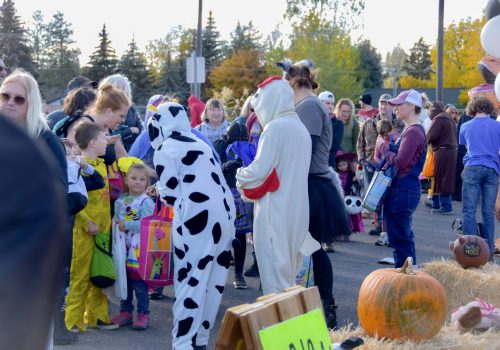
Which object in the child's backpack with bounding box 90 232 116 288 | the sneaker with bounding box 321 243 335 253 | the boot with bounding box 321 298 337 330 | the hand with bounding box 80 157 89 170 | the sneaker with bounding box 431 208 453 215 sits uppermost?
the hand with bounding box 80 157 89 170

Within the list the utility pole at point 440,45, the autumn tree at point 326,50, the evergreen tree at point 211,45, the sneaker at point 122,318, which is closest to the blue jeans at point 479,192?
the sneaker at point 122,318

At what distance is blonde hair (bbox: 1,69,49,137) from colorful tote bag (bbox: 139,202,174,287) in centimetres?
166

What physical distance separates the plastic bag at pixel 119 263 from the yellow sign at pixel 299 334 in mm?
2612

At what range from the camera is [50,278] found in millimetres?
877

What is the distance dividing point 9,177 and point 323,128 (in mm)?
5651

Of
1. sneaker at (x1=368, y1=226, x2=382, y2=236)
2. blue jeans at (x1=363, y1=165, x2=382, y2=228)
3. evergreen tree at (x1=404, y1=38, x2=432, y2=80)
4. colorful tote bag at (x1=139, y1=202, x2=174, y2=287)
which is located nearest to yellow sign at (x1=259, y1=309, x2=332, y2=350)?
colorful tote bag at (x1=139, y1=202, x2=174, y2=287)

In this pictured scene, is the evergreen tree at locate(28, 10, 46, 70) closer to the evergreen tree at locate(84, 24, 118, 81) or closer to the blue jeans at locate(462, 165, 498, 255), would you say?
the evergreen tree at locate(84, 24, 118, 81)

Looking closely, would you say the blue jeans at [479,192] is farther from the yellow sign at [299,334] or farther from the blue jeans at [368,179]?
the yellow sign at [299,334]

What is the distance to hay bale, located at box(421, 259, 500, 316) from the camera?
671 cm

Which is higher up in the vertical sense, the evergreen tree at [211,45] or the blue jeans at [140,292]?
the evergreen tree at [211,45]

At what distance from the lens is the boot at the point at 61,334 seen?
5758 mm

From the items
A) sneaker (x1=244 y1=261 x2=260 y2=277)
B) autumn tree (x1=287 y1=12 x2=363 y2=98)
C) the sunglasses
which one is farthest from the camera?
autumn tree (x1=287 y1=12 x2=363 y2=98)

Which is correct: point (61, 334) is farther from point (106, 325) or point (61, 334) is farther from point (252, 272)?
point (252, 272)

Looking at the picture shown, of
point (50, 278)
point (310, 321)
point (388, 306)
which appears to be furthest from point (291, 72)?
point (50, 278)
